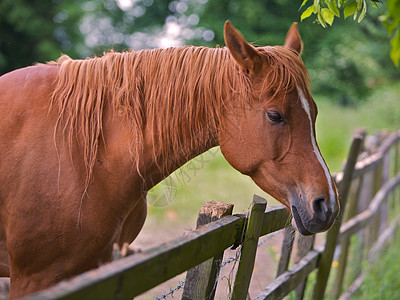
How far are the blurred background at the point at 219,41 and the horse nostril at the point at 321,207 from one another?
4.70 m

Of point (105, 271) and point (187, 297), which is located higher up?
point (105, 271)

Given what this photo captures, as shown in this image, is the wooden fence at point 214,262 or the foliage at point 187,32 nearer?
the wooden fence at point 214,262

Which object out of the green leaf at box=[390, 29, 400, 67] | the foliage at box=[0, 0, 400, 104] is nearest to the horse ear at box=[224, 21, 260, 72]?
A: the green leaf at box=[390, 29, 400, 67]

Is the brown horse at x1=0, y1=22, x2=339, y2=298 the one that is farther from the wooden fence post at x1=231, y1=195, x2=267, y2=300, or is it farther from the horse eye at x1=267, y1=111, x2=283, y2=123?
the wooden fence post at x1=231, y1=195, x2=267, y2=300

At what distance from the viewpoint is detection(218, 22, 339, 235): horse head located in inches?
77.0

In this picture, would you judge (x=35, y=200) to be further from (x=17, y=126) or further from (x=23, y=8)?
(x=23, y=8)

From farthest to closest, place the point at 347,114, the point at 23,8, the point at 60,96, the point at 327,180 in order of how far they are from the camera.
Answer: the point at 347,114, the point at 23,8, the point at 60,96, the point at 327,180

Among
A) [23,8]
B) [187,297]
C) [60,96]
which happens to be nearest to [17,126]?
[60,96]

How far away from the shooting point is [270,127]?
80.4 inches

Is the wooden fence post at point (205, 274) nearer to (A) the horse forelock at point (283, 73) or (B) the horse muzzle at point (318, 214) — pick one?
(B) the horse muzzle at point (318, 214)

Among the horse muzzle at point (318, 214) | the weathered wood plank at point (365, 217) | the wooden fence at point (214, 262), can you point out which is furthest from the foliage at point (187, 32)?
the horse muzzle at point (318, 214)

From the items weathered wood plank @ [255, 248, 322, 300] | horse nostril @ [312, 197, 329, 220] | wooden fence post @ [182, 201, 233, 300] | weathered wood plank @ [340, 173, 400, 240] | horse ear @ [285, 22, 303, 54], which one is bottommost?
weathered wood plank @ [340, 173, 400, 240]

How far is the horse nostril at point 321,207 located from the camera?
1919mm

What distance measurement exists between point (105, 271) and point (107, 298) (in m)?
0.07
